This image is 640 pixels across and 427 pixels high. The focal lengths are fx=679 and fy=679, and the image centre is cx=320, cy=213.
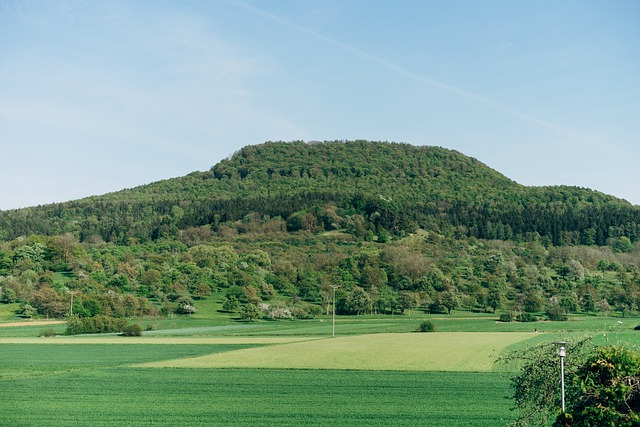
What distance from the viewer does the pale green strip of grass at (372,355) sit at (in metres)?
47.5

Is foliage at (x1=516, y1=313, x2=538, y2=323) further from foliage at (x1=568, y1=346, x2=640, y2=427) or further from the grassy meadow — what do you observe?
foliage at (x1=568, y1=346, x2=640, y2=427)

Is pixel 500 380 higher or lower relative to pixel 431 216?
lower

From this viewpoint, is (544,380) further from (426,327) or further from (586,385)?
(426,327)

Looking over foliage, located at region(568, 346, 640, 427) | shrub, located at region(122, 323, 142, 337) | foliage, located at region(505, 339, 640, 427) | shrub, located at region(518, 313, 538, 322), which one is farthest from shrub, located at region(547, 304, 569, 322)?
foliage, located at region(568, 346, 640, 427)

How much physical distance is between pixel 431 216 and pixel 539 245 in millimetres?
32952

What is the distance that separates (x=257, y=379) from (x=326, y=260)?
105 meters

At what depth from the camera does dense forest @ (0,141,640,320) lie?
109m

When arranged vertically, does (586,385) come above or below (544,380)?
above

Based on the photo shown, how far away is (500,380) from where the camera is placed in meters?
40.2

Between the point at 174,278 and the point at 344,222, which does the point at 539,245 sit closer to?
the point at 344,222

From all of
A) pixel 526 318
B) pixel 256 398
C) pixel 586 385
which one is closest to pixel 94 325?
pixel 256 398

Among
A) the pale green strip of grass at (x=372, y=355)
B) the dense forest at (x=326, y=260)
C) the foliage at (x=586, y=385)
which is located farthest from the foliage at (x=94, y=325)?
the foliage at (x=586, y=385)

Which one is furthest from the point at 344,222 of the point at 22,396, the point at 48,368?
the point at 22,396

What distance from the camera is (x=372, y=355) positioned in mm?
53406
